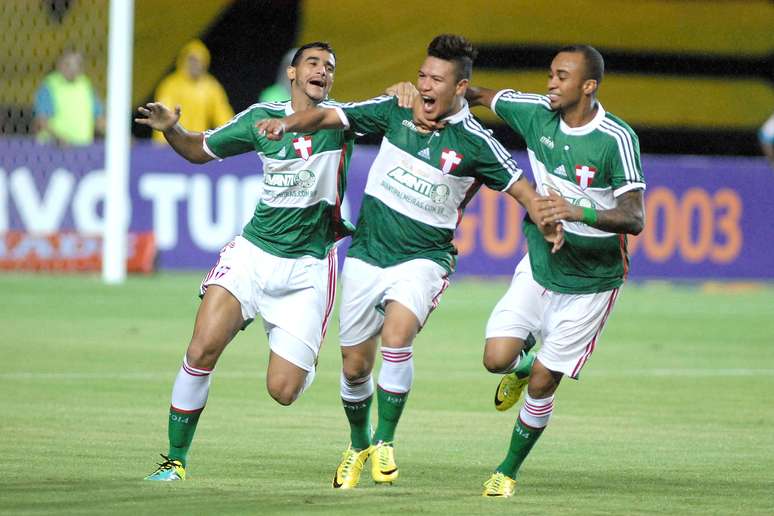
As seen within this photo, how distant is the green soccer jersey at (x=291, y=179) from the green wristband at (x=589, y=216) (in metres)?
1.43

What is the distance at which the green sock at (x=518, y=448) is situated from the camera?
24.7ft

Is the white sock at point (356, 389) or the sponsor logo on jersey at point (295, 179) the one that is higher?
the sponsor logo on jersey at point (295, 179)

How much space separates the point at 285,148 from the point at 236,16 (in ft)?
54.2

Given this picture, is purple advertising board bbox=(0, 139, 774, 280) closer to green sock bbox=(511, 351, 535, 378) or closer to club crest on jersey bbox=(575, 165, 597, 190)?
green sock bbox=(511, 351, 535, 378)

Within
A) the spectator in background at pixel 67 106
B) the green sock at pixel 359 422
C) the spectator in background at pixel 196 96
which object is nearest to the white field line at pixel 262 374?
the green sock at pixel 359 422

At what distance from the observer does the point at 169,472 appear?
24.8 ft

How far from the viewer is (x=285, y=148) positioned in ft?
26.7

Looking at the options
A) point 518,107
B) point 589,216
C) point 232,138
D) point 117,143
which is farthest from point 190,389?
point 117,143

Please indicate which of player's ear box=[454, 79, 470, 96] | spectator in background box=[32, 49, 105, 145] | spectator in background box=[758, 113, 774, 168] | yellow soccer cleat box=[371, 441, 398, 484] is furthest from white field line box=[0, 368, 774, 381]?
spectator in background box=[758, 113, 774, 168]

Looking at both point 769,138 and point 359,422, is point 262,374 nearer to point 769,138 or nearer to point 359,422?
point 359,422

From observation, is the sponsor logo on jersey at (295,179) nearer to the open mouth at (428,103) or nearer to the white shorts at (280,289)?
the white shorts at (280,289)

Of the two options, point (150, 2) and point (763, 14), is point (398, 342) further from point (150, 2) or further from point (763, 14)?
point (763, 14)

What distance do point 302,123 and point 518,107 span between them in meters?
→ 1.22

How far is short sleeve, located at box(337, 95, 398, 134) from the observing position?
8.07 metres
